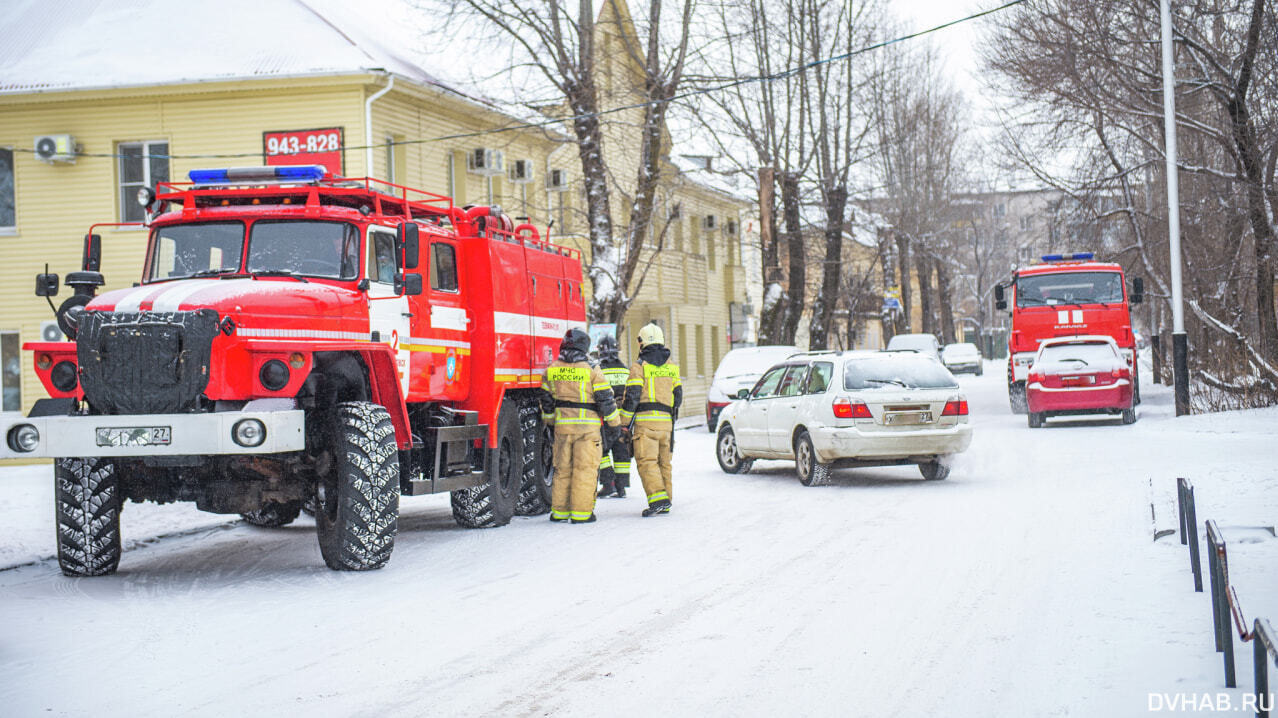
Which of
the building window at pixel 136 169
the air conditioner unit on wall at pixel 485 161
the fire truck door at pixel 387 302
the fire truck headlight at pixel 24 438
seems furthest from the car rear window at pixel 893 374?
the building window at pixel 136 169

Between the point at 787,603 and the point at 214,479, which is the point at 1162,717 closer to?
the point at 787,603

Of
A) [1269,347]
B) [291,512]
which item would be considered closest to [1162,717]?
[291,512]

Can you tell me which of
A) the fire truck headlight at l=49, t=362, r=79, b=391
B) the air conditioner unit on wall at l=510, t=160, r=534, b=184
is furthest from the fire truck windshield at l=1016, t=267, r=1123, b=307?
the fire truck headlight at l=49, t=362, r=79, b=391

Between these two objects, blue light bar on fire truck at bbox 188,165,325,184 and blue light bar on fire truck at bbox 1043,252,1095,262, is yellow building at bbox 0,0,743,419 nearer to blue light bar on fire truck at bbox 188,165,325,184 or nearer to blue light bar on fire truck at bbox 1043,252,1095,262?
blue light bar on fire truck at bbox 1043,252,1095,262

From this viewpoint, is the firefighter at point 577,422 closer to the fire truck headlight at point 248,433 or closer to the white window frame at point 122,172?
the fire truck headlight at point 248,433

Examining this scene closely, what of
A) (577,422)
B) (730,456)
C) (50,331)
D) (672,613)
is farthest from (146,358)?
(50,331)

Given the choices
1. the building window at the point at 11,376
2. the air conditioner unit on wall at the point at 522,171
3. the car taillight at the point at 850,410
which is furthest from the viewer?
the air conditioner unit on wall at the point at 522,171

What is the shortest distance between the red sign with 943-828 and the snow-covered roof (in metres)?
1.14

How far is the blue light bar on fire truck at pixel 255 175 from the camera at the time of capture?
11.5 m

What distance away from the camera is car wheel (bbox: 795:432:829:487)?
54.9ft

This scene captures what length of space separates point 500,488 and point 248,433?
4.58 m

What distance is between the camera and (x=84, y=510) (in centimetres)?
1059

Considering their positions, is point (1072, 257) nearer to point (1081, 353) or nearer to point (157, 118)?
point (1081, 353)

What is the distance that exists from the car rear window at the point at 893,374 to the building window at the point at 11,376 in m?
18.2
